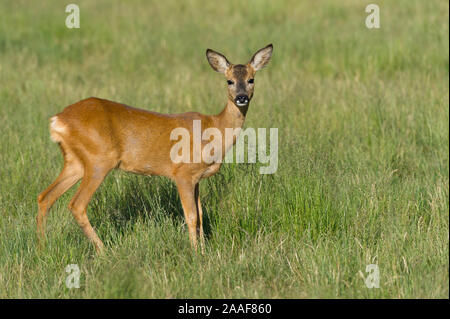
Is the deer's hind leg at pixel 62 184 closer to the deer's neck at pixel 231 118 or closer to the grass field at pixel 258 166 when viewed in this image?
the grass field at pixel 258 166

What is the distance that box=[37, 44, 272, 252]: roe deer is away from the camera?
5027 millimetres

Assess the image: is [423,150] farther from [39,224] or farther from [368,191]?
[39,224]

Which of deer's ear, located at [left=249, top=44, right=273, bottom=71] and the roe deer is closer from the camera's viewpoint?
the roe deer

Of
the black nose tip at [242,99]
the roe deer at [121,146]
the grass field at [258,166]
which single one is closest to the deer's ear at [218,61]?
the roe deer at [121,146]

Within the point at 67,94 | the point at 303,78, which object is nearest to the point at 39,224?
the point at 67,94

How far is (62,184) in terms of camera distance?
5215 mm

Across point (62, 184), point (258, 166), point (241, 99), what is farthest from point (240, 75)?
point (62, 184)

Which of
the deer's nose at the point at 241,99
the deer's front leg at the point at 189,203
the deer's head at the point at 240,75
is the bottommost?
the deer's front leg at the point at 189,203

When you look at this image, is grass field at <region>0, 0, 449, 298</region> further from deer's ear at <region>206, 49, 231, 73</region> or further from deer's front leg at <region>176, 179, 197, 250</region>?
deer's ear at <region>206, 49, 231, 73</region>

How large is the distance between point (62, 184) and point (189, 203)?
95 cm

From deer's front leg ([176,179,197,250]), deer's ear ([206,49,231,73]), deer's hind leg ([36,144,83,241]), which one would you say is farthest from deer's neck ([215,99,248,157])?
deer's hind leg ([36,144,83,241])

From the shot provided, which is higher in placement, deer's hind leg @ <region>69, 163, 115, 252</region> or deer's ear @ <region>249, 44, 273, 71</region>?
deer's ear @ <region>249, 44, 273, 71</region>

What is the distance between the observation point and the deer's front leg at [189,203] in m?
5.15

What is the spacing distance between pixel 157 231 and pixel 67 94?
4080 mm
